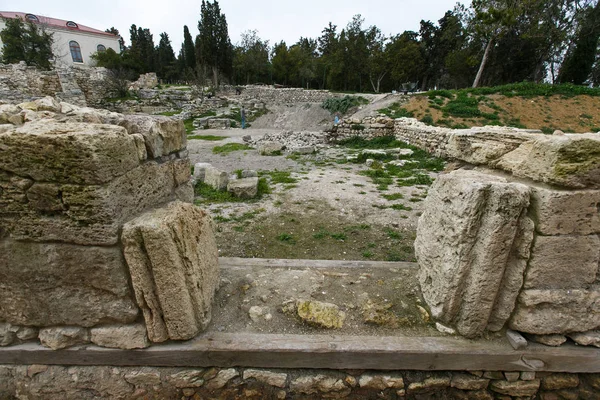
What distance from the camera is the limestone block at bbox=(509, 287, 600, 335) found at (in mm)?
2004

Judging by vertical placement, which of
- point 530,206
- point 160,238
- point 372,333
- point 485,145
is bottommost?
point 372,333

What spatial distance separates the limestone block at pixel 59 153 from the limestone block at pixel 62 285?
0.49 m

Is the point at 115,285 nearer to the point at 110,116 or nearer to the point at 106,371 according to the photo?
the point at 106,371

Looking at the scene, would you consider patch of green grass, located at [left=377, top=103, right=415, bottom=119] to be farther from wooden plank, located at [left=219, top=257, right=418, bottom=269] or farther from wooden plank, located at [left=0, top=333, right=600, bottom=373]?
wooden plank, located at [left=0, top=333, right=600, bottom=373]

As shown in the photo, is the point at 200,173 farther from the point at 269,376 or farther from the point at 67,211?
the point at 269,376

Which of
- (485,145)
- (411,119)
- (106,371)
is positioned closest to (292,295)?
(106,371)

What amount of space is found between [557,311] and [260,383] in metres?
2.28

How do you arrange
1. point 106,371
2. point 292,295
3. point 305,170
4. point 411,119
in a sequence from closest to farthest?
point 106,371 < point 292,295 < point 305,170 < point 411,119

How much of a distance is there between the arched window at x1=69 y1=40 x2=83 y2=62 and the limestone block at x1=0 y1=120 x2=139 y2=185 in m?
59.7

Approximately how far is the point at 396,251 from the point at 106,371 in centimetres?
377

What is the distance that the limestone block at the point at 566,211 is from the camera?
5.97 feet

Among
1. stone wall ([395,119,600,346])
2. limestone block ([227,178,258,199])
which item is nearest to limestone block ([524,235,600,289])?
stone wall ([395,119,600,346])

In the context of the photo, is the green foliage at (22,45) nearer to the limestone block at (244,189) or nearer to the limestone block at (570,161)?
the limestone block at (244,189)

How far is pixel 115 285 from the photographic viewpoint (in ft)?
6.34
